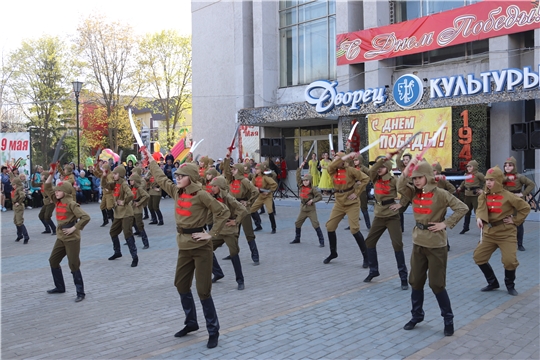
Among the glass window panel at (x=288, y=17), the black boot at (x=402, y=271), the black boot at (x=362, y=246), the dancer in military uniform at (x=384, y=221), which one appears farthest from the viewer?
the glass window panel at (x=288, y=17)

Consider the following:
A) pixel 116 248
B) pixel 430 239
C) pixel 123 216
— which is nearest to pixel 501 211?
Result: pixel 430 239

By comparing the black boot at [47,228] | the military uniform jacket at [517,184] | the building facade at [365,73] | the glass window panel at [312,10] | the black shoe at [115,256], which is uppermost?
the glass window panel at [312,10]

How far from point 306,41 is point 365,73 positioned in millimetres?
4963

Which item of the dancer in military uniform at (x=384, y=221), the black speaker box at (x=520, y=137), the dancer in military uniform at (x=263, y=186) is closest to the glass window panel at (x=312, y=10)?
Answer: the black speaker box at (x=520, y=137)

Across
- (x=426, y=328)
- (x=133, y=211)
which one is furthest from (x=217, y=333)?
(x=133, y=211)

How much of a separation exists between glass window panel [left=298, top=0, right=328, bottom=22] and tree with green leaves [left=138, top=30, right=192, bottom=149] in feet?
63.0

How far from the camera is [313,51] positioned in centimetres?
2542

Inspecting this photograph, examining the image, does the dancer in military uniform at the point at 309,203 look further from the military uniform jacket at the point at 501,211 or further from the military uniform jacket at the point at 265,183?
the military uniform jacket at the point at 501,211

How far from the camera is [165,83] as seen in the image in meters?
44.1

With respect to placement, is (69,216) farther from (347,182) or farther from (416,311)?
(416,311)

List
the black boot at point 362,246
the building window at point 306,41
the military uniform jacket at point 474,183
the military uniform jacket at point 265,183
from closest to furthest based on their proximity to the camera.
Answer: the black boot at point 362,246, the military uniform jacket at point 474,183, the military uniform jacket at point 265,183, the building window at point 306,41

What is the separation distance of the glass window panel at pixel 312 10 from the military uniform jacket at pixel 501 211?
19.1m

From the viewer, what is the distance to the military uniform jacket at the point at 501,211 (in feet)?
24.1

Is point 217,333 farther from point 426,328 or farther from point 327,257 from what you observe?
point 327,257
